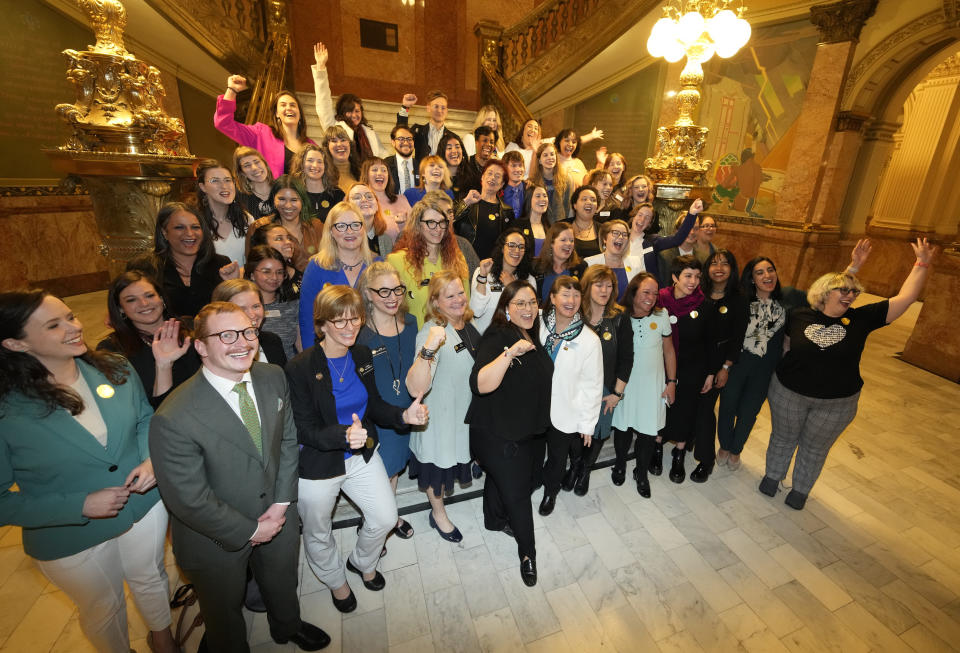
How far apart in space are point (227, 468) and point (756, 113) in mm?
11002

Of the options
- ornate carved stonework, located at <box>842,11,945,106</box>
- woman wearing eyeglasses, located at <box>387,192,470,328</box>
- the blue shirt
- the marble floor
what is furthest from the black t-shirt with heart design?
ornate carved stonework, located at <box>842,11,945,106</box>

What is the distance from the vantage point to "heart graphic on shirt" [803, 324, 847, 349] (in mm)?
3211

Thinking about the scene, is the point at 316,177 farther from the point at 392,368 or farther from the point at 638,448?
the point at 638,448

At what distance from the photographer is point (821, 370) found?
10.8ft

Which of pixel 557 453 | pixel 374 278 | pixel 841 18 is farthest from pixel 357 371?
pixel 841 18

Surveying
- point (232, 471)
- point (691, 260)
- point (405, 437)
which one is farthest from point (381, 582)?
point (691, 260)

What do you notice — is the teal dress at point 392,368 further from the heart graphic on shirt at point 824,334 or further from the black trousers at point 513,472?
the heart graphic on shirt at point 824,334

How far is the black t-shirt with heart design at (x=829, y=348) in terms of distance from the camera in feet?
10.4

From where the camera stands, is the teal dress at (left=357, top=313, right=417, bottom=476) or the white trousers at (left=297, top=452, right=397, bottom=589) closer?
the white trousers at (left=297, top=452, right=397, bottom=589)

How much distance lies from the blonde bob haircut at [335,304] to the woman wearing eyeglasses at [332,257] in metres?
0.90

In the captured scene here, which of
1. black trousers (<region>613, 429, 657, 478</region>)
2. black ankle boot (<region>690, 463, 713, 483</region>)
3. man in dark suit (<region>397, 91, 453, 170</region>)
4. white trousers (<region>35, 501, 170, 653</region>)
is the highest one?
man in dark suit (<region>397, 91, 453, 170</region>)

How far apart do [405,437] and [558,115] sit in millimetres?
12614

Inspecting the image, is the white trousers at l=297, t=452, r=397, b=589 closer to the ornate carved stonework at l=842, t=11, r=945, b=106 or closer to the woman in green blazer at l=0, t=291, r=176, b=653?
the woman in green blazer at l=0, t=291, r=176, b=653

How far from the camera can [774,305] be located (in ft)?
12.1
